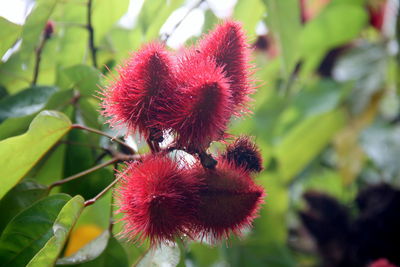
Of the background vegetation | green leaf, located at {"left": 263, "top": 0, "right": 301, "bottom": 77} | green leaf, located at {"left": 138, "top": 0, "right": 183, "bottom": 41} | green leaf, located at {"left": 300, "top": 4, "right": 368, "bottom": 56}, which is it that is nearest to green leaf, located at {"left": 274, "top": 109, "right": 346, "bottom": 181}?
the background vegetation

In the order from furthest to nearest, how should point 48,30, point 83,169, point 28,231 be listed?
point 48,30, point 83,169, point 28,231

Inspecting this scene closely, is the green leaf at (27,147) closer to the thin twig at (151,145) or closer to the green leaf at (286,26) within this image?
the thin twig at (151,145)

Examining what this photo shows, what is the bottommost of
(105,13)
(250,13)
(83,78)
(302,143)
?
(302,143)

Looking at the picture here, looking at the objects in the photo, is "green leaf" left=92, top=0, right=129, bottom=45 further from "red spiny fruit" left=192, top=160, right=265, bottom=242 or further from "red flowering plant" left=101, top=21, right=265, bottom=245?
"red spiny fruit" left=192, top=160, right=265, bottom=242

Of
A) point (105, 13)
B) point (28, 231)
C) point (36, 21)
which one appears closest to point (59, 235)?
point (28, 231)

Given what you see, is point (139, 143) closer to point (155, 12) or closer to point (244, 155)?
point (244, 155)

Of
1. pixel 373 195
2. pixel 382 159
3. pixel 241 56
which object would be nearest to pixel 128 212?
pixel 241 56

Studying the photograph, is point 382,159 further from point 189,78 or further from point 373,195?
point 189,78

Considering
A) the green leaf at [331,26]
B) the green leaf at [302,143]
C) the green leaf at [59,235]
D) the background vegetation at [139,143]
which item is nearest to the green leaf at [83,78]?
the background vegetation at [139,143]
